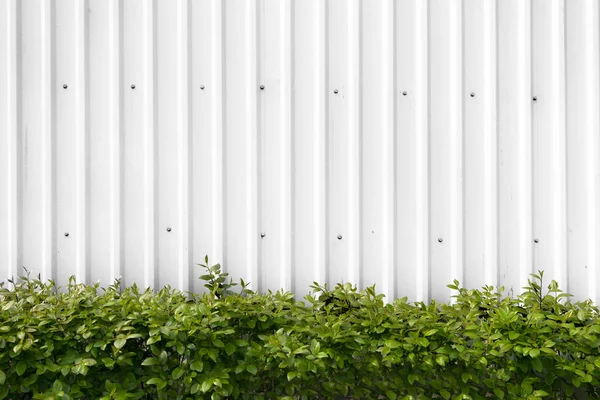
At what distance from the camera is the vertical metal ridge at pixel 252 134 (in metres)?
2.84

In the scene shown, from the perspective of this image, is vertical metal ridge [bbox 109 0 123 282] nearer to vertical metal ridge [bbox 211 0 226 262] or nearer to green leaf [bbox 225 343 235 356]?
vertical metal ridge [bbox 211 0 226 262]

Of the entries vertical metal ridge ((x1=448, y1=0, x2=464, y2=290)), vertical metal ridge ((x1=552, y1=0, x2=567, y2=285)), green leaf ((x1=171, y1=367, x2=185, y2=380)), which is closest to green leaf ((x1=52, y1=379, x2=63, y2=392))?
green leaf ((x1=171, y1=367, x2=185, y2=380))

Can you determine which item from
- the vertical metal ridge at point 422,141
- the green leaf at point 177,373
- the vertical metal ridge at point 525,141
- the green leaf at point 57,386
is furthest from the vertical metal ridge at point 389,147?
the green leaf at point 57,386

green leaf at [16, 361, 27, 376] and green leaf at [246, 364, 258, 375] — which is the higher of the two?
green leaf at [16, 361, 27, 376]

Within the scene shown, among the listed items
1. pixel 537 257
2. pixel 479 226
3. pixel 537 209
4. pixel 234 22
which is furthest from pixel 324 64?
pixel 537 257

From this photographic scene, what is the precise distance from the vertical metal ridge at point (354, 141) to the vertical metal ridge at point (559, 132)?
111 centimetres

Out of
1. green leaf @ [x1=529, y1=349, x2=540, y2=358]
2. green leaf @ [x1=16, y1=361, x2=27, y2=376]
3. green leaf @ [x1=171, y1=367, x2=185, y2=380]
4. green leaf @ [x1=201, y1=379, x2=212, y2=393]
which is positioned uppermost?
green leaf @ [x1=529, y1=349, x2=540, y2=358]

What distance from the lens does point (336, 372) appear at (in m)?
2.53

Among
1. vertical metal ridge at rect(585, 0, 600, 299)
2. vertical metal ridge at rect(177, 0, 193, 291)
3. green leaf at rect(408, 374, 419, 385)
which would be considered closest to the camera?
green leaf at rect(408, 374, 419, 385)

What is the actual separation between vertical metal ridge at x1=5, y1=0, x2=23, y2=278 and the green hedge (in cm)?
50

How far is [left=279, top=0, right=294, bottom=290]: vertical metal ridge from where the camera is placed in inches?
111

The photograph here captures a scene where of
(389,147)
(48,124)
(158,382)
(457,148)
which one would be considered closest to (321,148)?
(389,147)

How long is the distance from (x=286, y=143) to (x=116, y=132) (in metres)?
1.02

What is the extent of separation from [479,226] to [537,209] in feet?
1.14
